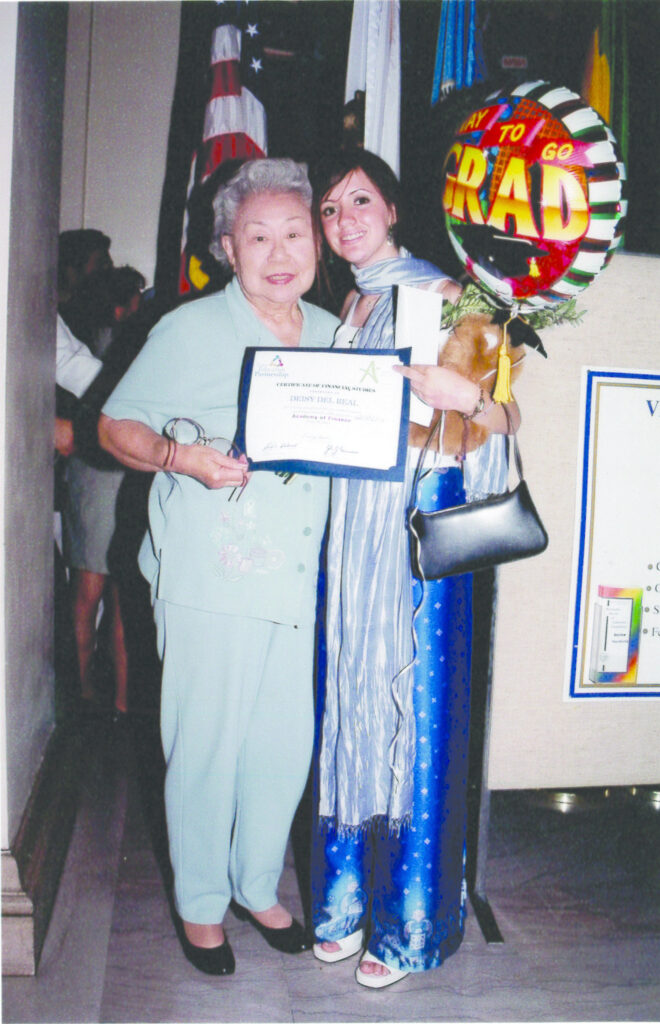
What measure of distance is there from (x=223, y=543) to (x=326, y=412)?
358mm

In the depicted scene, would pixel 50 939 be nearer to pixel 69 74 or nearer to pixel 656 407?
pixel 656 407

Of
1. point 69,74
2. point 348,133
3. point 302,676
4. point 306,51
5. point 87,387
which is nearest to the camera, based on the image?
point 302,676

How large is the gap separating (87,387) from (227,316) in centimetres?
103

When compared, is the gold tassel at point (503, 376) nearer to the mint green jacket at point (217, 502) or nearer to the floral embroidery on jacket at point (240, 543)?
the mint green jacket at point (217, 502)

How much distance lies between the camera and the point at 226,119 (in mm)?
2693

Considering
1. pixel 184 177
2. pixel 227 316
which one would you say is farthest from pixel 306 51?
pixel 227 316

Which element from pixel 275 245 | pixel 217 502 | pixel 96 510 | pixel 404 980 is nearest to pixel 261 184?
pixel 275 245

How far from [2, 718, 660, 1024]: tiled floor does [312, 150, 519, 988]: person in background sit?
0.13m

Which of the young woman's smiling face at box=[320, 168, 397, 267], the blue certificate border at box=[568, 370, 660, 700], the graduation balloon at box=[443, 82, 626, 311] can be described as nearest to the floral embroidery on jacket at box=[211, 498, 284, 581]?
the young woman's smiling face at box=[320, 168, 397, 267]

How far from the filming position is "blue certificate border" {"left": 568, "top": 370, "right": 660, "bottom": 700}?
1870 mm

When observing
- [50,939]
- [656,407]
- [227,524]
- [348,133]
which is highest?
[348,133]

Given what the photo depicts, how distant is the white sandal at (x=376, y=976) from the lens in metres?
1.64

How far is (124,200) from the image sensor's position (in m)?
3.79

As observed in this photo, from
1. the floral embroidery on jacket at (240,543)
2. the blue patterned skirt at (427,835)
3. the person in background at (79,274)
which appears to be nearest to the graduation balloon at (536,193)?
the blue patterned skirt at (427,835)
